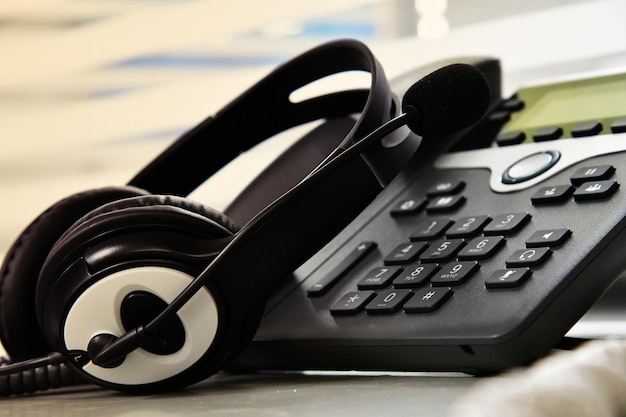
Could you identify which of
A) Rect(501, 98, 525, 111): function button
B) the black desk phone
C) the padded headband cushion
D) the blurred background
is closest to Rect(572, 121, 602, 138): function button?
the black desk phone

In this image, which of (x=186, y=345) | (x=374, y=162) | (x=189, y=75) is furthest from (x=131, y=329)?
(x=189, y=75)

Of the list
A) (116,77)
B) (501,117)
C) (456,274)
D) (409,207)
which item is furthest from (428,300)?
(116,77)

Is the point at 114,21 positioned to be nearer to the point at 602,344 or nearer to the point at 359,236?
the point at 359,236

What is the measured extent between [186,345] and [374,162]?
0.13 meters

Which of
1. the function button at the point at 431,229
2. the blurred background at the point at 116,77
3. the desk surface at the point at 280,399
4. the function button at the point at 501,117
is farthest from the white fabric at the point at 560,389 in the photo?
the blurred background at the point at 116,77

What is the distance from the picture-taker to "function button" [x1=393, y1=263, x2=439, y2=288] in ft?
1.36

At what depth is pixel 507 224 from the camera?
1.38 feet

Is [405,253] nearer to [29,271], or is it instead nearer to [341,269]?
[341,269]

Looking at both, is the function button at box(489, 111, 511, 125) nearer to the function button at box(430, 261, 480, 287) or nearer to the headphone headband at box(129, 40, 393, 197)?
the headphone headband at box(129, 40, 393, 197)

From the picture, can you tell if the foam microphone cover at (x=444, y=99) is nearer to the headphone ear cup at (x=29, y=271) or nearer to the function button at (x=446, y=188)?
the function button at (x=446, y=188)

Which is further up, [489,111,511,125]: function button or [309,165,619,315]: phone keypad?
[489,111,511,125]: function button

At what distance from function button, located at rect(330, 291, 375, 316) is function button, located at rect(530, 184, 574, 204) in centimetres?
10

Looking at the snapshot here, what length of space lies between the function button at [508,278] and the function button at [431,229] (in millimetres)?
77

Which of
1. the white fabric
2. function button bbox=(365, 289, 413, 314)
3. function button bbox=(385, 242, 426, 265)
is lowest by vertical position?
the white fabric
